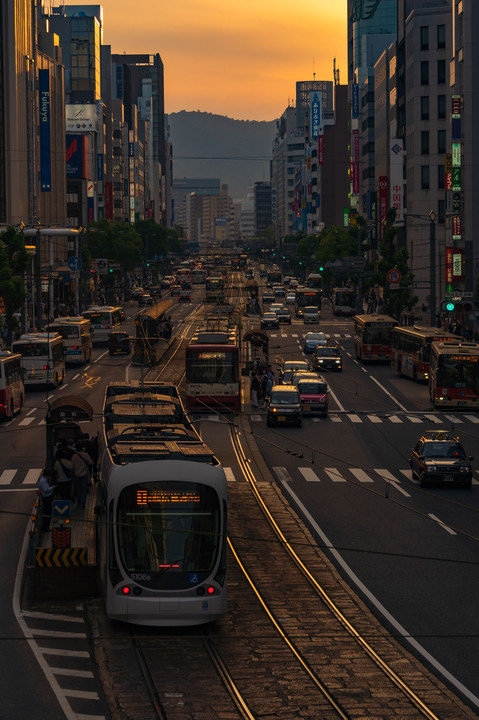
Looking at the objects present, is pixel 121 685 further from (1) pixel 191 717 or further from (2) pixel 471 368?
(2) pixel 471 368

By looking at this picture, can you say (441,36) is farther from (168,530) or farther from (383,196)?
(168,530)

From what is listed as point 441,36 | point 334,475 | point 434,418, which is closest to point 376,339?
point 434,418

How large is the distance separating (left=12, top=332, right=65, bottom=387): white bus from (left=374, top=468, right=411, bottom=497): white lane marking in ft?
91.6

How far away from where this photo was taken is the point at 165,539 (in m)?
20.3

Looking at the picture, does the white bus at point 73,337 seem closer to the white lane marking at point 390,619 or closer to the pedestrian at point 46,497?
the white lane marking at point 390,619

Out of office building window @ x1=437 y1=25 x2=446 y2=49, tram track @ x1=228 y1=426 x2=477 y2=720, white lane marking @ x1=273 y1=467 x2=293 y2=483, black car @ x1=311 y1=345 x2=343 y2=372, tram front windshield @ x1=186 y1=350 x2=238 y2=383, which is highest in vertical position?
office building window @ x1=437 y1=25 x2=446 y2=49

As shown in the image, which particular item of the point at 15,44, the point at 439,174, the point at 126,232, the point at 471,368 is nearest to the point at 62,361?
the point at 471,368

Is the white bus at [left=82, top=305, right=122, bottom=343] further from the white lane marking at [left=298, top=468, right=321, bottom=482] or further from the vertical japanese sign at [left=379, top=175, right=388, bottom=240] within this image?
the white lane marking at [left=298, top=468, right=321, bottom=482]

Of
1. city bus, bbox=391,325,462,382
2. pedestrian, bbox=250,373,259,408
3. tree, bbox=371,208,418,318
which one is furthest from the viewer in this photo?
tree, bbox=371,208,418,318

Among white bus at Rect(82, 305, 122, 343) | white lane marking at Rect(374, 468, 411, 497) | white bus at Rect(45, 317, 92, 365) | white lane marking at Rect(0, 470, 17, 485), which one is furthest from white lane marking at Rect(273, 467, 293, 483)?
white bus at Rect(82, 305, 122, 343)

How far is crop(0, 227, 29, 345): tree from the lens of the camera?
76312mm

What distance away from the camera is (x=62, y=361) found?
68.2 m

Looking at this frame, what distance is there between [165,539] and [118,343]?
222 ft

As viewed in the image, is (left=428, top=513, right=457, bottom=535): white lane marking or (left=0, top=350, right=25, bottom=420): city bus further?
(left=0, top=350, right=25, bottom=420): city bus
